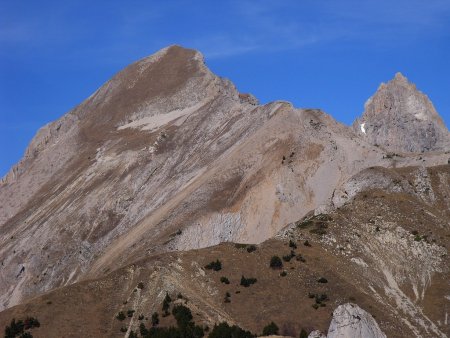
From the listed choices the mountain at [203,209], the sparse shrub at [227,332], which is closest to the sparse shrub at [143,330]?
the mountain at [203,209]

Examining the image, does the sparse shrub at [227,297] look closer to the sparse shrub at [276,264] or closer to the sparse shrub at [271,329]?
the sparse shrub at [276,264]

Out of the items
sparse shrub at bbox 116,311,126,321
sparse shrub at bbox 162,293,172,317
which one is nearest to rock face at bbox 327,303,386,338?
sparse shrub at bbox 162,293,172,317

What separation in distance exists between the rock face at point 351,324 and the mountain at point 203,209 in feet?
3.16

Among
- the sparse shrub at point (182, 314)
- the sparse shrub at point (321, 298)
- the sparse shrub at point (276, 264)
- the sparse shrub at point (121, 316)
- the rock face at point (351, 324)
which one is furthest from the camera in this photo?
the sparse shrub at point (276, 264)

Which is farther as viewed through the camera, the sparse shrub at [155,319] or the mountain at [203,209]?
the mountain at [203,209]

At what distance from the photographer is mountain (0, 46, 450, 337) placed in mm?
77062

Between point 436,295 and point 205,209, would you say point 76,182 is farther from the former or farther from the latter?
point 436,295

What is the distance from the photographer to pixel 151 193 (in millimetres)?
135625

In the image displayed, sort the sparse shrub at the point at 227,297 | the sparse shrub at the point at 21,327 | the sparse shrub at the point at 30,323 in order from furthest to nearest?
1. the sparse shrub at the point at 227,297
2. the sparse shrub at the point at 30,323
3. the sparse shrub at the point at 21,327

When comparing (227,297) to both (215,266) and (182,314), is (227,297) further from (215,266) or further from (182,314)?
(182,314)

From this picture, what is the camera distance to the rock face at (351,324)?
2109 inches


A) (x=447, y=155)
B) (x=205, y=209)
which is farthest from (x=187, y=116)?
(x=447, y=155)

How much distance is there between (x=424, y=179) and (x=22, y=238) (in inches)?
2821

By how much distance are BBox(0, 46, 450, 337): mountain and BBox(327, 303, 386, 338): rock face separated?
0.96 m
